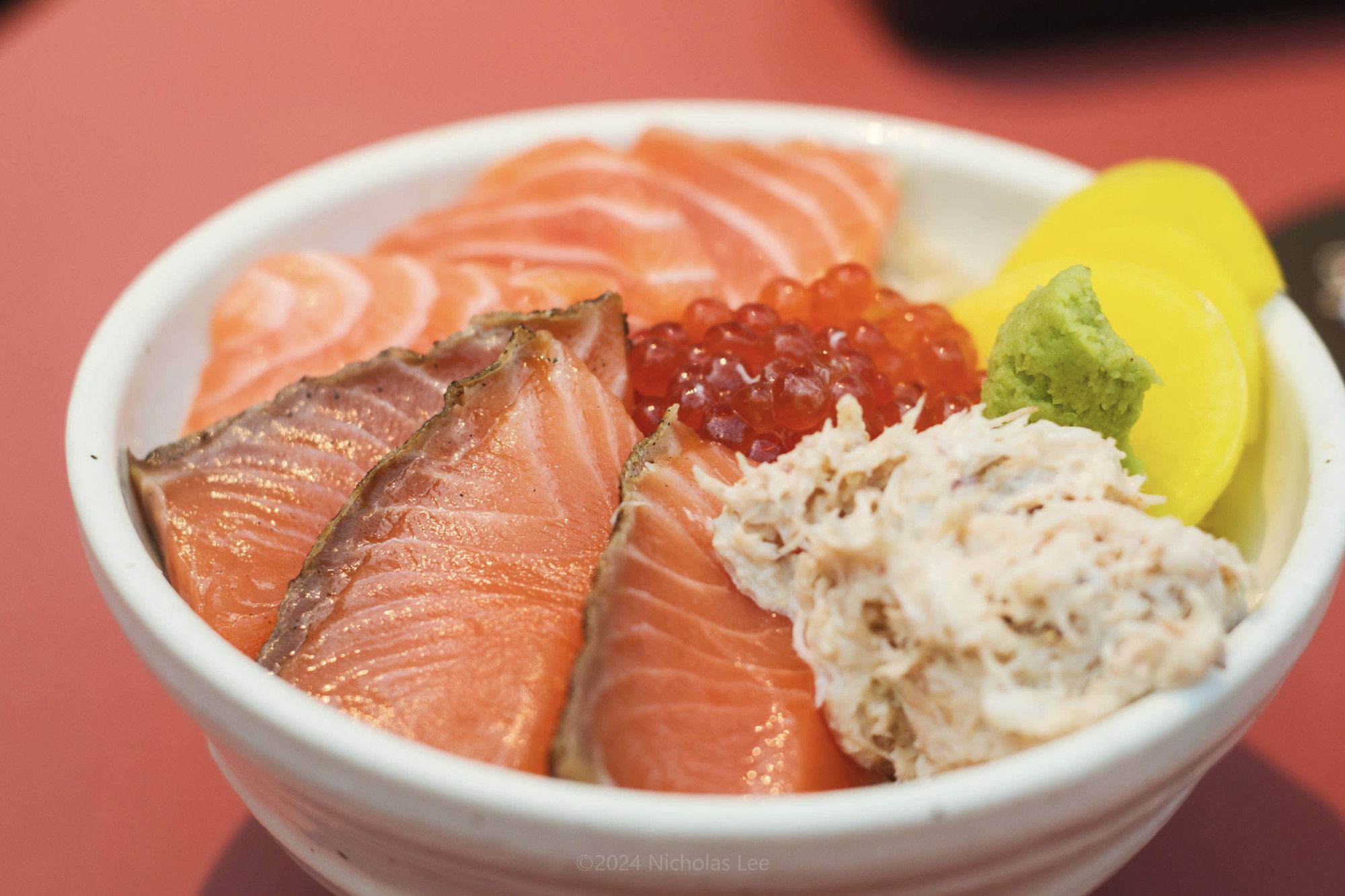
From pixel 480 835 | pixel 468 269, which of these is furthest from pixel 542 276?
pixel 480 835

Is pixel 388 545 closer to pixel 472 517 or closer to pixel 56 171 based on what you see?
pixel 472 517

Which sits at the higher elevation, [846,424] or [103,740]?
[846,424]

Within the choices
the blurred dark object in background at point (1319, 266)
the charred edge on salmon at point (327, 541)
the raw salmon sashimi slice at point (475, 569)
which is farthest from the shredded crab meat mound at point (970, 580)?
the blurred dark object in background at point (1319, 266)

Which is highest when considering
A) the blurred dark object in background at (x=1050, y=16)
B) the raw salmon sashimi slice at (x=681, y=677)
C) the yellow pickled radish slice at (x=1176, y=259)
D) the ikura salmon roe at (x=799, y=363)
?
the blurred dark object in background at (x=1050, y=16)

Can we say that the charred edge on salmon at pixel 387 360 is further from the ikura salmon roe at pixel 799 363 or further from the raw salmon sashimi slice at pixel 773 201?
the raw salmon sashimi slice at pixel 773 201

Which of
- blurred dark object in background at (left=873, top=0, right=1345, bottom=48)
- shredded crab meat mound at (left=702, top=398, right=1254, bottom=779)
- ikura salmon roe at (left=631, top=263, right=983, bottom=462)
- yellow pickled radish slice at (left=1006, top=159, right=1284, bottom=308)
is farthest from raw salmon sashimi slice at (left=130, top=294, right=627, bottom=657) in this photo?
blurred dark object in background at (left=873, top=0, right=1345, bottom=48)
